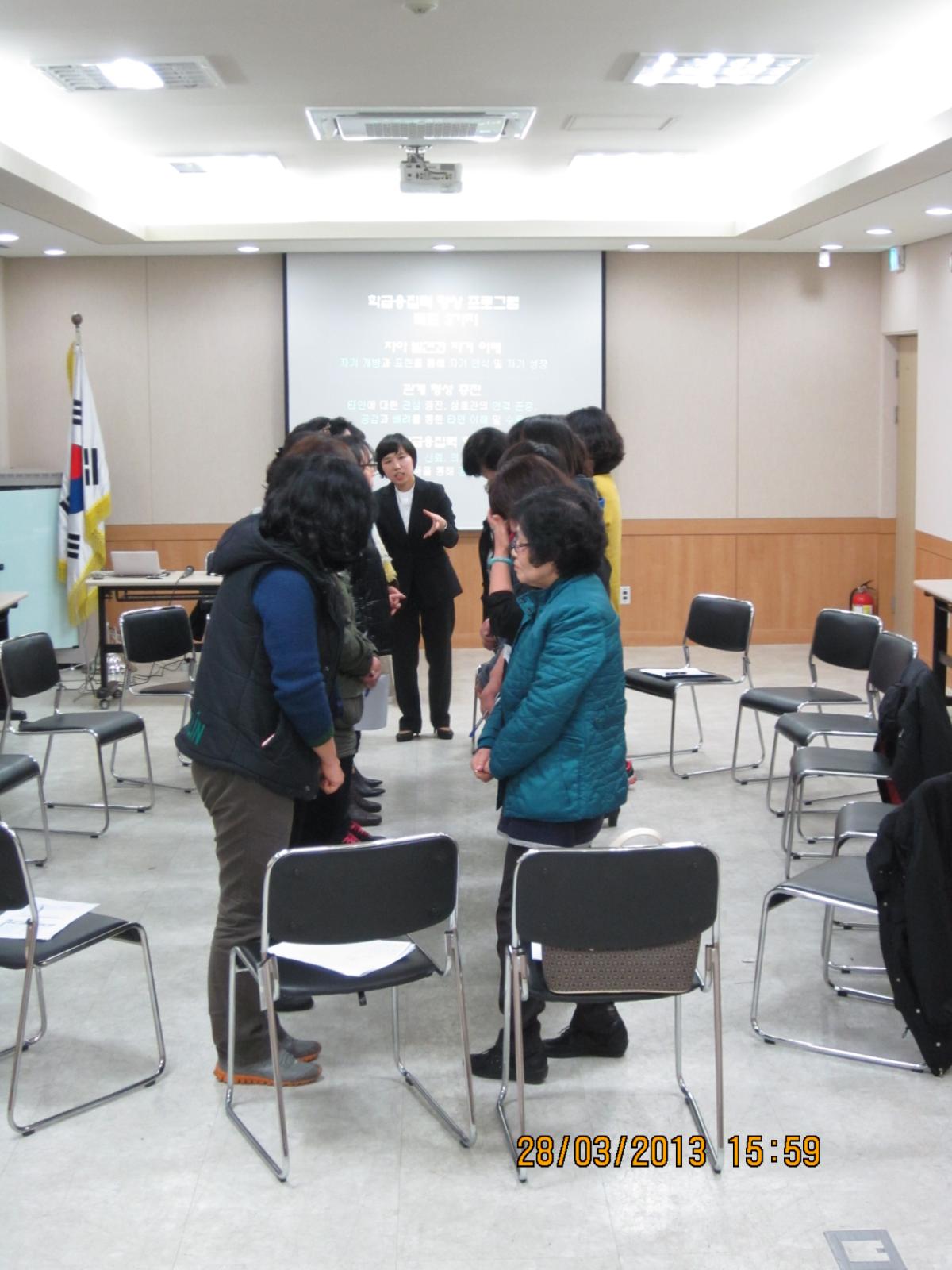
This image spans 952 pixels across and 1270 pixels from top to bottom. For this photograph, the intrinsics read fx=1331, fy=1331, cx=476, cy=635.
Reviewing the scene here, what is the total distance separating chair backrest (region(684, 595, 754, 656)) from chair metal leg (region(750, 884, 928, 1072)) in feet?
9.39

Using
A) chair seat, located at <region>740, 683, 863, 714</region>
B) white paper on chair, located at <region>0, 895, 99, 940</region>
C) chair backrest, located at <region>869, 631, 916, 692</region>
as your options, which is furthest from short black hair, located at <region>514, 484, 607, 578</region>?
chair seat, located at <region>740, 683, 863, 714</region>

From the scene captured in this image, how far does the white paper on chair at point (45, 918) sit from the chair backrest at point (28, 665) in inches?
77.9

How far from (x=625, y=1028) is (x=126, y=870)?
2213 millimetres

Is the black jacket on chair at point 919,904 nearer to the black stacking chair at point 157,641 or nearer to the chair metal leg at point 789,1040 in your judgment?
the chair metal leg at point 789,1040

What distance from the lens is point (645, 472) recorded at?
960 cm

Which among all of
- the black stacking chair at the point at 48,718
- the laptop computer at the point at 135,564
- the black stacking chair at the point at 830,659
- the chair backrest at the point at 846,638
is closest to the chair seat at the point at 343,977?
the black stacking chair at the point at 48,718

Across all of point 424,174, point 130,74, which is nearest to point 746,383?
point 424,174

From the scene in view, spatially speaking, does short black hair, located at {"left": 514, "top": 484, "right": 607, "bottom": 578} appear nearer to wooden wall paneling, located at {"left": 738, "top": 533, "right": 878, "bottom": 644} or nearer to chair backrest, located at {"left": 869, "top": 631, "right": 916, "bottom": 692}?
chair backrest, located at {"left": 869, "top": 631, "right": 916, "bottom": 692}

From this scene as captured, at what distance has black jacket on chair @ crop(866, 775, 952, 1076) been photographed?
10.4ft

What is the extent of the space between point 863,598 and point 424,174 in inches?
179

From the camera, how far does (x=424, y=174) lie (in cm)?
701

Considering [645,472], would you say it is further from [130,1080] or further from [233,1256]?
[233,1256]

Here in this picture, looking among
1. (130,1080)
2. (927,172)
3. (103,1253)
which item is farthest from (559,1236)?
(927,172)

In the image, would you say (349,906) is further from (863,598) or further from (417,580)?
(863,598)
